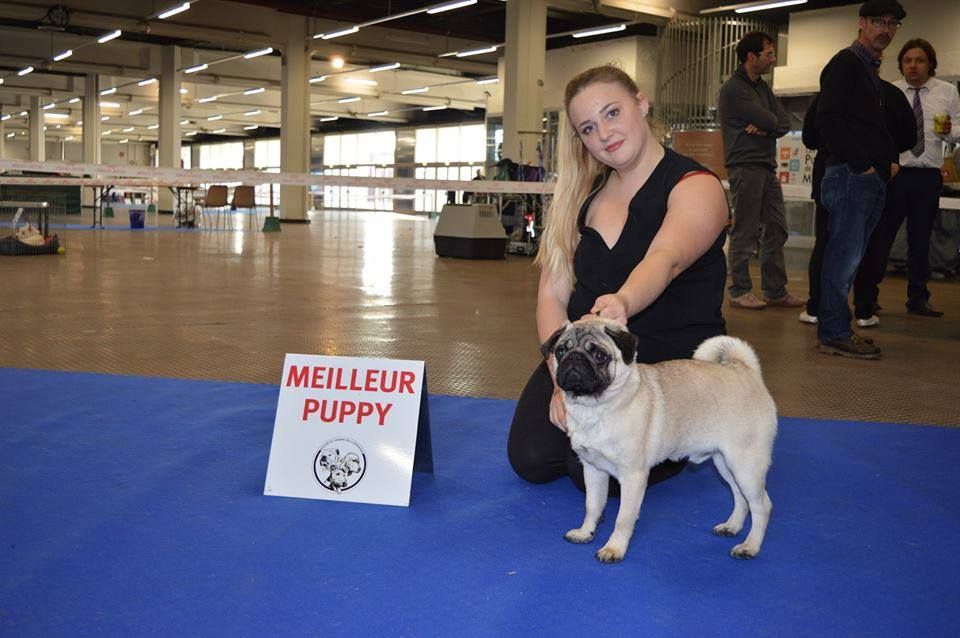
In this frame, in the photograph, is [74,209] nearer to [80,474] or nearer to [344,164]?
[344,164]

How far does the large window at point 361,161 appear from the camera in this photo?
1535 inches

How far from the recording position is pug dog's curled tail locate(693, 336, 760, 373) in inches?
86.0

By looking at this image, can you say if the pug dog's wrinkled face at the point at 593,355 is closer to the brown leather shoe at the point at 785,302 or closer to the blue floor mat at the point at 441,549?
the blue floor mat at the point at 441,549

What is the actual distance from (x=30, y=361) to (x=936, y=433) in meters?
3.87

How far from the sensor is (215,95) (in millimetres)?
32094

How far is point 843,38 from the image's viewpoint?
14.9 meters

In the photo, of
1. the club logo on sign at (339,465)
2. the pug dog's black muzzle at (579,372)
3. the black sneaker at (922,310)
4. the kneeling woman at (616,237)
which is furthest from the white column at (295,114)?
the pug dog's black muzzle at (579,372)

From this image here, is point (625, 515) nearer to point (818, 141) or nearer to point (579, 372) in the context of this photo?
point (579, 372)

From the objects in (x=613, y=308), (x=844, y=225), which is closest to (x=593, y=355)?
(x=613, y=308)

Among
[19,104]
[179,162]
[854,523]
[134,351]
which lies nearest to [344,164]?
[19,104]

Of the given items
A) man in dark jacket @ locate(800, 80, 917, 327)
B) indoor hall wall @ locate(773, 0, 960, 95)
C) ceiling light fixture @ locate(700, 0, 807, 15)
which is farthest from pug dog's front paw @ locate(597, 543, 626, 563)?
indoor hall wall @ locate(773, 0, 960, 95)

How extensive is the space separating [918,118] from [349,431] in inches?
200

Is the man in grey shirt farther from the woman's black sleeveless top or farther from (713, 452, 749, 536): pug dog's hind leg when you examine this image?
(713, 452, 749, 536): pug dog's hind leg

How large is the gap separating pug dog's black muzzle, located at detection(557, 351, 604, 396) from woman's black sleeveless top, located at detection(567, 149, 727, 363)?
692 millimetres
